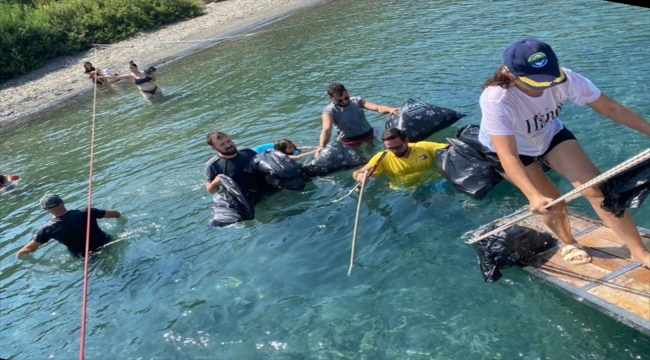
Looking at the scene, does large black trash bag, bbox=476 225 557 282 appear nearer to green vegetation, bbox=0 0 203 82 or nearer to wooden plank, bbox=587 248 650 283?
wooden plank, bbox=587 248 650 283

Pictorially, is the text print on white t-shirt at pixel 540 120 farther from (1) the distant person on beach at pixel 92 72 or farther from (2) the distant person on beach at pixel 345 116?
(1) the distant person on beach at pixel 92 72

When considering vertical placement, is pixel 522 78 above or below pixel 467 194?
above

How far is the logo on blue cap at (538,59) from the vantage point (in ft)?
13.6

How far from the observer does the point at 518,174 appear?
4.45 metres

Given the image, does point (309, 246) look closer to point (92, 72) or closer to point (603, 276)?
point (603, 276)

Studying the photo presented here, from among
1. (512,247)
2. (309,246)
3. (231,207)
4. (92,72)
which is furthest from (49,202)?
(92,72)

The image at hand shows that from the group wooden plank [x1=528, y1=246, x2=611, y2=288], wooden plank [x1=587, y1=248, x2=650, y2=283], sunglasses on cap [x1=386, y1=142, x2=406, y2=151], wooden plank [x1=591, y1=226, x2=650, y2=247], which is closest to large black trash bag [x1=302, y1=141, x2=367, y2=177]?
sunglasses on cap [x1=386, y1=142, x2=406, y2=151]

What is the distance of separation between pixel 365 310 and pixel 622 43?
9.73 m

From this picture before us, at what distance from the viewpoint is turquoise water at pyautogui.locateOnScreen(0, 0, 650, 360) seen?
5797 mm

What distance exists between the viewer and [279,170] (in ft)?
29.0

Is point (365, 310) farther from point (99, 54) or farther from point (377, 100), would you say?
point (99, 54)

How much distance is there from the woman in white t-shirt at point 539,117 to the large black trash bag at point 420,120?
15.7 ft

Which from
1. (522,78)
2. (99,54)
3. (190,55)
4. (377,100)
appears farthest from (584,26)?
(99,54)

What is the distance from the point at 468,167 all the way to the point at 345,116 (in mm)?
2881
